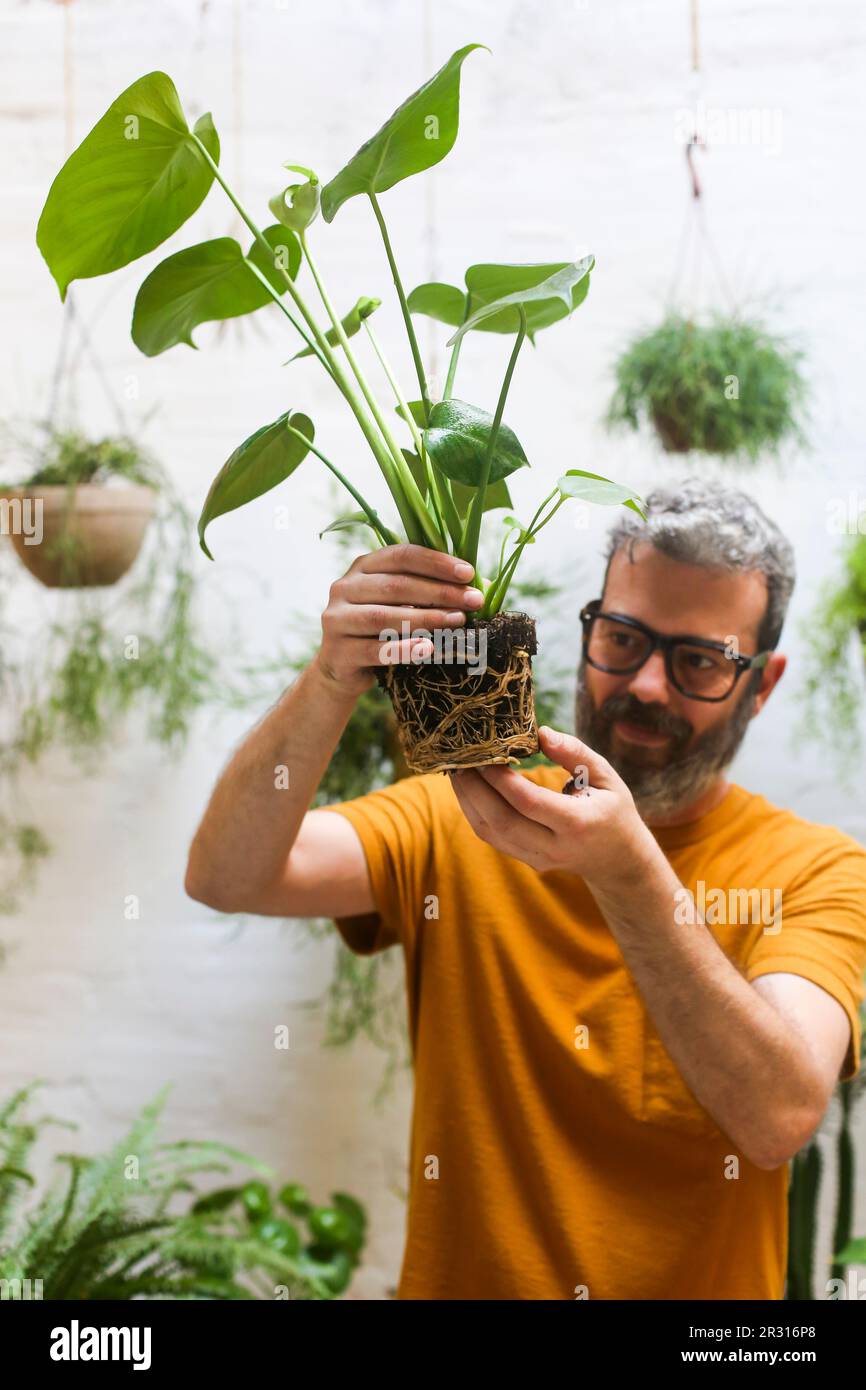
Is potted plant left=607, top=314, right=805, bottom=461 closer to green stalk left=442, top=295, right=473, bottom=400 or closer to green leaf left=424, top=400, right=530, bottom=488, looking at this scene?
green stalk left=442, top=295, right=473, bottom=400

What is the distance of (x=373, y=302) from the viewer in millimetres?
1067

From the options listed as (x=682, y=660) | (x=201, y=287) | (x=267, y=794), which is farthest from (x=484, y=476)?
(x=682, y=660)

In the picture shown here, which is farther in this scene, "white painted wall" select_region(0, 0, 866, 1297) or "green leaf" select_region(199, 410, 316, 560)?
"white painted wall" select_region(0, 0, 866, 1297)

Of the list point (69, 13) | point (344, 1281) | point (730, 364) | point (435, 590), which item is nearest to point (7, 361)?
point (69, 13)

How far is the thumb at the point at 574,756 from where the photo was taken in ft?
3.31

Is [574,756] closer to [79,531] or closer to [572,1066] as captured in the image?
[572,1066]

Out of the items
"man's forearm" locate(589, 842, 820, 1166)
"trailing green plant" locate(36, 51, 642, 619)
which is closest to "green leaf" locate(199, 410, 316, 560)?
"trailing green plant" locate(36, 51, 642, 619)

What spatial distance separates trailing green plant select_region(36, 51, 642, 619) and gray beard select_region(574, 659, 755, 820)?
0.40 m

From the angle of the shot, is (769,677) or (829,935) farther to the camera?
(769,677)

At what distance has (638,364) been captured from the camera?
1708 millimetres

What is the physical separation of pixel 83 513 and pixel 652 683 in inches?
34.7

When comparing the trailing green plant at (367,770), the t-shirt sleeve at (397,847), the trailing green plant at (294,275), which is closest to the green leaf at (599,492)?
the trailing green plant at (294,275)

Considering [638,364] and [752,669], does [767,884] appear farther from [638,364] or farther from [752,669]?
[638,364]

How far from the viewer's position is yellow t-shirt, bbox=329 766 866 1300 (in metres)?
1.28
